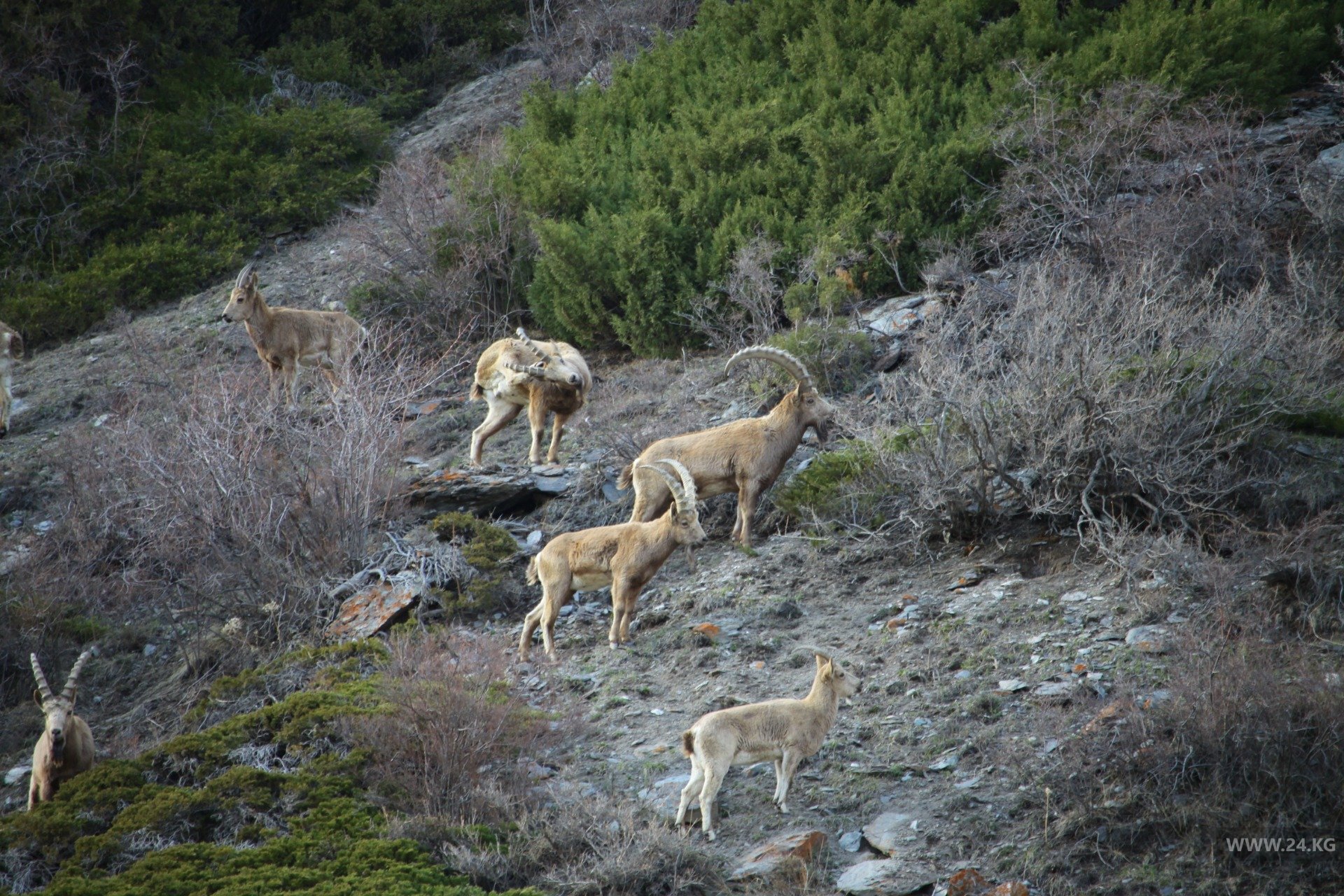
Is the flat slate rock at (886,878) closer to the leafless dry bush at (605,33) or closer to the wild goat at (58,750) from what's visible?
the wild goat at (58,750)

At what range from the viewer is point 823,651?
7.12m

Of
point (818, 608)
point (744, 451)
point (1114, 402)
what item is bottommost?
point (818, 608)

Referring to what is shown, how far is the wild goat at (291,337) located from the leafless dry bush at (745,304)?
435 cm

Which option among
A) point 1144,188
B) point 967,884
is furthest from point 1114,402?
point 1144,188

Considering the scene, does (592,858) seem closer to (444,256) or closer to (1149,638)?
(1149,638)

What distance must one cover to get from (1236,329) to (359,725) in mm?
7361

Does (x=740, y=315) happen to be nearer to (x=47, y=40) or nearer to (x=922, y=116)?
(x=922, y=116)

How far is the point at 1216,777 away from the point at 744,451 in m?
4.82

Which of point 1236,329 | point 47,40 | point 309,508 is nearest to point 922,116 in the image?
point 1236,329

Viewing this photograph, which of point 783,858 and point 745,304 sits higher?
point 745,304

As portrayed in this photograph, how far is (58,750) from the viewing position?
780cm

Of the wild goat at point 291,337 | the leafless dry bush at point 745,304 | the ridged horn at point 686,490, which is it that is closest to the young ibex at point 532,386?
the wild goat at point 291,337

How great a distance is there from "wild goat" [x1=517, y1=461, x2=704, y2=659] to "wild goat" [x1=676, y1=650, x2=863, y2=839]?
1955 millimetres

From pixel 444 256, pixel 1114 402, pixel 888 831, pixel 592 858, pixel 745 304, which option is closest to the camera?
pixel 592 858
